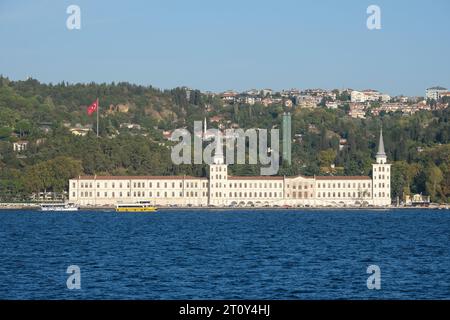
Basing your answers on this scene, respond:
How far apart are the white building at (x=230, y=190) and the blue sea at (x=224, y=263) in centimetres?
5667

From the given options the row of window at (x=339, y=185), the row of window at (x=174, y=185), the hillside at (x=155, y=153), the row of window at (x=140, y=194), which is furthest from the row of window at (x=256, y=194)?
the hillside at (x=155, y=153)

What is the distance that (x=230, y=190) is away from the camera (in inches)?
5182

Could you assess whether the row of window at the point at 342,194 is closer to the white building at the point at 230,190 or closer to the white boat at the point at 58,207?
the white building at the point at 230,190

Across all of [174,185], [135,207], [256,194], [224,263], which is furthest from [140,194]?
[224,263]

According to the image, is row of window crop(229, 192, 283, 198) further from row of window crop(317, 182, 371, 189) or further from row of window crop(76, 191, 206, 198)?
row of window crop(317, 182, 371, 189)

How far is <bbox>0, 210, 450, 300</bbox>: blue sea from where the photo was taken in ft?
107

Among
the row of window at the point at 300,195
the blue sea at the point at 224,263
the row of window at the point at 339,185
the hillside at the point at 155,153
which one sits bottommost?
the row of window at the point at 300,195

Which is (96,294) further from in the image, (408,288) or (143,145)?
(143,145)

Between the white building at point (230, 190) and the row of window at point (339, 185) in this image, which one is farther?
the row of window at point (339, 185)

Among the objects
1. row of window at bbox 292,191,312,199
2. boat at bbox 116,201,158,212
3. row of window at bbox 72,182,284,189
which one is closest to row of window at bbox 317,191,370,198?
row of window at bbox 292,191,312,199

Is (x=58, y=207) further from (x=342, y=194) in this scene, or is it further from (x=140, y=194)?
(x=342, y=194)

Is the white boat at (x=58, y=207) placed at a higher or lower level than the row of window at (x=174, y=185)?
lower

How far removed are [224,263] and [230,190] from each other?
88.6m

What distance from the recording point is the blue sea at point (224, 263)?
32.8m
